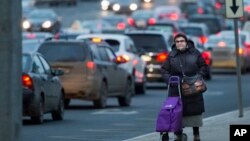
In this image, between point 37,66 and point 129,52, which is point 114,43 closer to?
point 129,52

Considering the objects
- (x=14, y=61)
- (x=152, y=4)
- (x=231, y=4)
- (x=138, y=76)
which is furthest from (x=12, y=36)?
(x=152, y=4)

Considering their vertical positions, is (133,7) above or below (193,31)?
above

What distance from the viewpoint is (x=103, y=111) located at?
82.8 ft

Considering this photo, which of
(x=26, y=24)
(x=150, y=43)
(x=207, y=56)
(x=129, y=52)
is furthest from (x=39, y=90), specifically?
(x=26, y=24)

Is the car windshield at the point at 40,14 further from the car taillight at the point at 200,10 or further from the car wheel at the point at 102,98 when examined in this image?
the car wheel at the point at 102,98

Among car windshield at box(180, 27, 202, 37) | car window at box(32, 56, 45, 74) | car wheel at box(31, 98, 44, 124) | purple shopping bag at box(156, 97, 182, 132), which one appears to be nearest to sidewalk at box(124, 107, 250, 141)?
purple shopping bag at box(156, 97, 182, 132)

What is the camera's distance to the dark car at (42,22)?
62.8 meters

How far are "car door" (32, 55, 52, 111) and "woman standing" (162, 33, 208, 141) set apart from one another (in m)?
6.18

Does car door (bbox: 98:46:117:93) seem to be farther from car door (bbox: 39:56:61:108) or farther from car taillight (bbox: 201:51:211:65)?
car taillight (bbox: 201:51:211:65)

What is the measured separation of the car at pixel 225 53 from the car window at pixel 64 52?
17794 mm

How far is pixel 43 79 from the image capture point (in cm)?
2153

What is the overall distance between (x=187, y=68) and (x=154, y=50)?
18.6 metres

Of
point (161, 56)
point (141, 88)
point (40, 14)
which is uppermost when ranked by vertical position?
point (40, 14)

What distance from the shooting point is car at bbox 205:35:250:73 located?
43625mm
